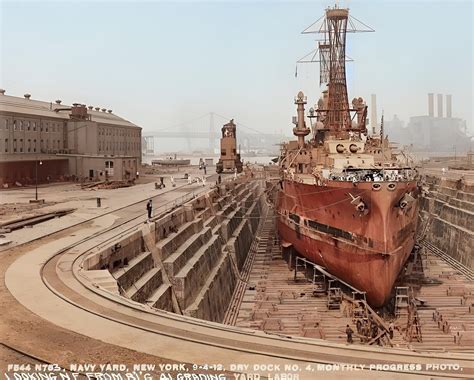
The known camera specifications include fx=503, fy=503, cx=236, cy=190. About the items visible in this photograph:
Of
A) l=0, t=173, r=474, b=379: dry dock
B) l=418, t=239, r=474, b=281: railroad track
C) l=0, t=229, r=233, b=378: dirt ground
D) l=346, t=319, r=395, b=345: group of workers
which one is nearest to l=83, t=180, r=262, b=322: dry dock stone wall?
l=0, t=173, r=474, b=379: dry dock

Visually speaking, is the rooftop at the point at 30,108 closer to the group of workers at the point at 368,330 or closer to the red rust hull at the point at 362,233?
the red rust hull at the point at 362,233

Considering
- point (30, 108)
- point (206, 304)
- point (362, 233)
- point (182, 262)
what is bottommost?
point (206, 304)

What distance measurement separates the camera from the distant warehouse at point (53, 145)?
4972 centimetres

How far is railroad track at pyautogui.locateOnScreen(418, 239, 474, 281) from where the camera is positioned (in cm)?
3456

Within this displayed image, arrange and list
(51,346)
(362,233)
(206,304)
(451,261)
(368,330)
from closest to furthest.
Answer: (51,346) < (368,330) < (206,304) < (362,233) < (451,261)

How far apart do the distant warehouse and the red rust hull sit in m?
Answer: 26.8

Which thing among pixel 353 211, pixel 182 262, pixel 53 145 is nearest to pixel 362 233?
pixel 353 211

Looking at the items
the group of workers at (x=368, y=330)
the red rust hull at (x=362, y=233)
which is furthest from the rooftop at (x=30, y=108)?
the group of workers at (x=368, y=330)

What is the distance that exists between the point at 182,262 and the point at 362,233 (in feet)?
31.4

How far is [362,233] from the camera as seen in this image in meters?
26.4

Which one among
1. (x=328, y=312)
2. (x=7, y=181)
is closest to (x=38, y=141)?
(x=7, y=181)

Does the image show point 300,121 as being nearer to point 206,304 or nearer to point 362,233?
point 362,233

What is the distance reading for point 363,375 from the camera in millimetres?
9562

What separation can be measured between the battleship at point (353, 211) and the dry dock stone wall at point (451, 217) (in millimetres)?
7723
